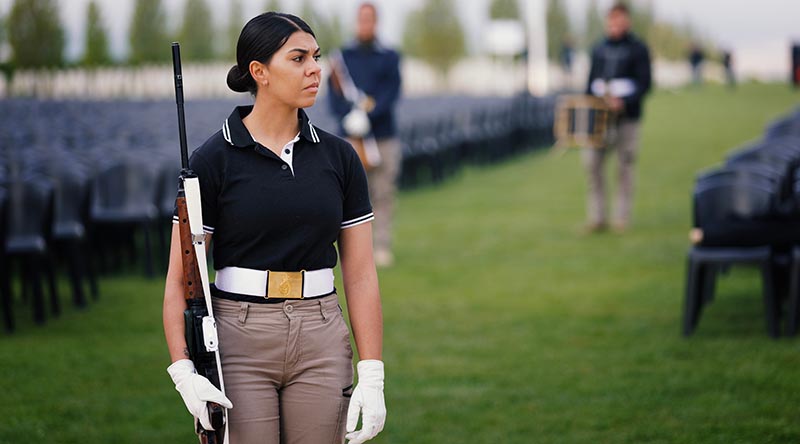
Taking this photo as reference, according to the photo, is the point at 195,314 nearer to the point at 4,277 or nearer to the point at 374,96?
the point at 4,277

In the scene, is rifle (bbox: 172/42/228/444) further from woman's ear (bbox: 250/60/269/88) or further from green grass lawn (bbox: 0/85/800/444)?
green grass lawn (bbox: 0/85/800/444)

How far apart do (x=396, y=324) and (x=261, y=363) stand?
635 cm

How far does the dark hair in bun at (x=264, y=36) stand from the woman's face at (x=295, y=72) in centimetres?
2

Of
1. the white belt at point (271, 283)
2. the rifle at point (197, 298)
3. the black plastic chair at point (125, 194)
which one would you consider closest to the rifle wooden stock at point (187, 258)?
the rifle at point (197, 298)

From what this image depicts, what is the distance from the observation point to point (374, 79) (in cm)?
1270

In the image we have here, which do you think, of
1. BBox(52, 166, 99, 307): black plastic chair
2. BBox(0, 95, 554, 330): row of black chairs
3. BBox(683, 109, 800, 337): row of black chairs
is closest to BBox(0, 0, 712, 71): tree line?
BBox(0, 95, 554, 330): row of black chairs

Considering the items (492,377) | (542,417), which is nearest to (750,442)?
(542,417)

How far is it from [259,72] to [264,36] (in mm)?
114

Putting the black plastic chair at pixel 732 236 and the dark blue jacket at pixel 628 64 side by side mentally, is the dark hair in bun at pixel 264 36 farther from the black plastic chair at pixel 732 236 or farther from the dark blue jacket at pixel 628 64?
the dark blue jacket at pixel 628 64

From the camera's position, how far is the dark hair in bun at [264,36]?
404 centimetres

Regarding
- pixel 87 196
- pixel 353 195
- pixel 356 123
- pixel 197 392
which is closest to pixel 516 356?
pixel 356 123

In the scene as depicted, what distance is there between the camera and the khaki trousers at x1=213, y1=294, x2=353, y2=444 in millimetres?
4012

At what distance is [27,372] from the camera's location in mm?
8836

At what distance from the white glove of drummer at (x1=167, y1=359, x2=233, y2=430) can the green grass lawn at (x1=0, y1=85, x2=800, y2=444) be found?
3155mm
